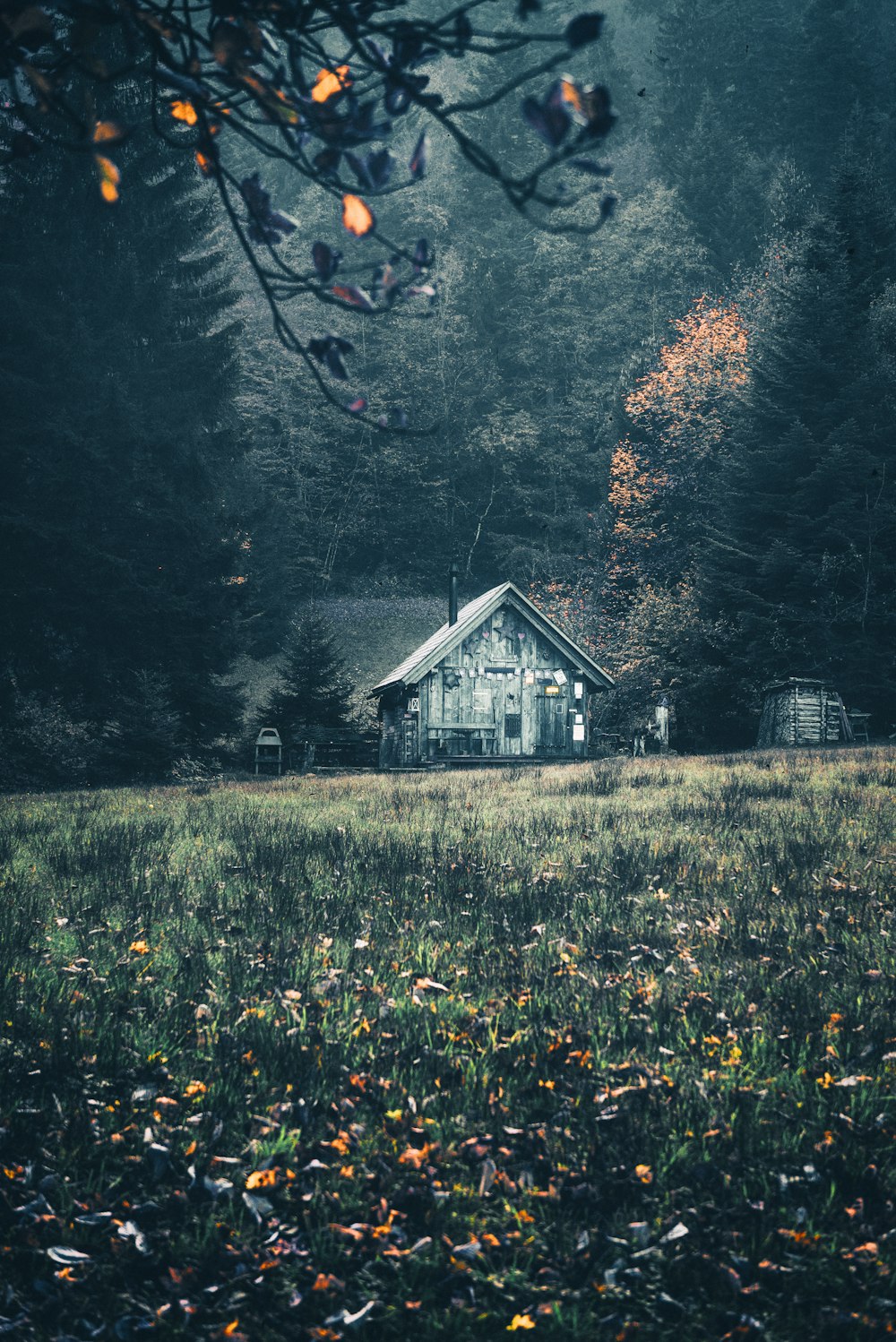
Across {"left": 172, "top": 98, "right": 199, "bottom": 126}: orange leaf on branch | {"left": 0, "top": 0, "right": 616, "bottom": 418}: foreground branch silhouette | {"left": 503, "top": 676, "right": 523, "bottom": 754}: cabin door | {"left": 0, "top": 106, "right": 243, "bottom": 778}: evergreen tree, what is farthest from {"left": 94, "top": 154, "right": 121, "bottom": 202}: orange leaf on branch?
{"left": 503, "top": 676, "right": 523, "bottom": 754}: cabin door

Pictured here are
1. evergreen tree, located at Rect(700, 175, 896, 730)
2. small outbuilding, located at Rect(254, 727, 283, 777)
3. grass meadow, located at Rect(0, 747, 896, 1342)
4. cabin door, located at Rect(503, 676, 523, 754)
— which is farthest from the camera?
cabin door, located at Rect(503, 676, 523, 754)

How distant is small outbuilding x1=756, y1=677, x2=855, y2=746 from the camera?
30234mm

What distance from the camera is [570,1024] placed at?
4.89 meters

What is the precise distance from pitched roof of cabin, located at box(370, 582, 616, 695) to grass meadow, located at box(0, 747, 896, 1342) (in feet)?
82.2

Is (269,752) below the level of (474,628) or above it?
below

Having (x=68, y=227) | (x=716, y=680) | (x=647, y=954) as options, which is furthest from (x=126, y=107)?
(x=647, y=954)

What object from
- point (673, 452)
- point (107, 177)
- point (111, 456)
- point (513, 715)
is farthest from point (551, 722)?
point (107, 177)

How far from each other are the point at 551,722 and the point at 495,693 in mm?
2307

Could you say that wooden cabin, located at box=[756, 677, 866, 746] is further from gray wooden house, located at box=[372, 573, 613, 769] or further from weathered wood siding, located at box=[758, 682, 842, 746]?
gray wooden house, located at box=[372, 573, 613, 769]

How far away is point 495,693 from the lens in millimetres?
34844

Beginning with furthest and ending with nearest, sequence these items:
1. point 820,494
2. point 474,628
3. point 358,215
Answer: point 474,628 < point 820,494 < point 358,215

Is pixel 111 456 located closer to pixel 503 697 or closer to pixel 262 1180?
pixel 503 697

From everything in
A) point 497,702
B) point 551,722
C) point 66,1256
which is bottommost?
point 66,1256

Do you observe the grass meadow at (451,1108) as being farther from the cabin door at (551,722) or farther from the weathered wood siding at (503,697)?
the cabin door at (551,722)
